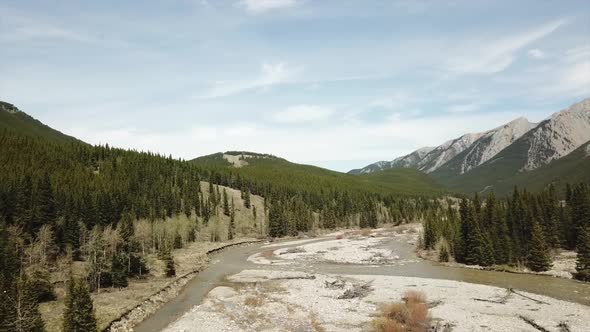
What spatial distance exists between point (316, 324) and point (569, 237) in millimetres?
79051

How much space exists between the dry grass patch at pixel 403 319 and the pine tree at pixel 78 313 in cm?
2518

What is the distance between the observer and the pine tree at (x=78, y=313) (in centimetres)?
3638

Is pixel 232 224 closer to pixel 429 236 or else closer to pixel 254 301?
pixel 429 236

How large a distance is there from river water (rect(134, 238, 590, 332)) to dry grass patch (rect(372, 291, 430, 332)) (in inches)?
792

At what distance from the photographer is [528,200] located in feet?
335

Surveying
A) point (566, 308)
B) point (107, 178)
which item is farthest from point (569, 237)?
point (107, 178)

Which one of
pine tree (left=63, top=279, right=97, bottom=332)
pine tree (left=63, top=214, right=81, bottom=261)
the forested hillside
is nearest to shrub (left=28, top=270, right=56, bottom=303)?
the forested hillside

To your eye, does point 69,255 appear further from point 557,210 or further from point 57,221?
point 557,210

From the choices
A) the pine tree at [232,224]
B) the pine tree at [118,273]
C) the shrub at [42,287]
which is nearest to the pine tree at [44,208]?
the pine tree at [118,273]

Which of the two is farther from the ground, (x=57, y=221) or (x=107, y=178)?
(x=107, y=178)

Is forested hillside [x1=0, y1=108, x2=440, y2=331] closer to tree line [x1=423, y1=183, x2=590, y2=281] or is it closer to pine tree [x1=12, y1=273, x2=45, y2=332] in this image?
pine tree [x1=12, y1=273, x2=45, y2=332]

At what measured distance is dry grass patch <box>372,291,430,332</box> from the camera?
3844 cm

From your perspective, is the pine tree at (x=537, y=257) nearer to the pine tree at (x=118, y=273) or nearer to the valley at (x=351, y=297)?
the valley at (x=351, y=297)

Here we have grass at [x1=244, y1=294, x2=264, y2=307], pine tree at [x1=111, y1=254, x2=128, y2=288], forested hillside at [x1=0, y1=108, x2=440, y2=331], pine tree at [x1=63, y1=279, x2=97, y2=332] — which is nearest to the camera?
pine tree at [x1=63, y1=279, x2=97, y2=332]
